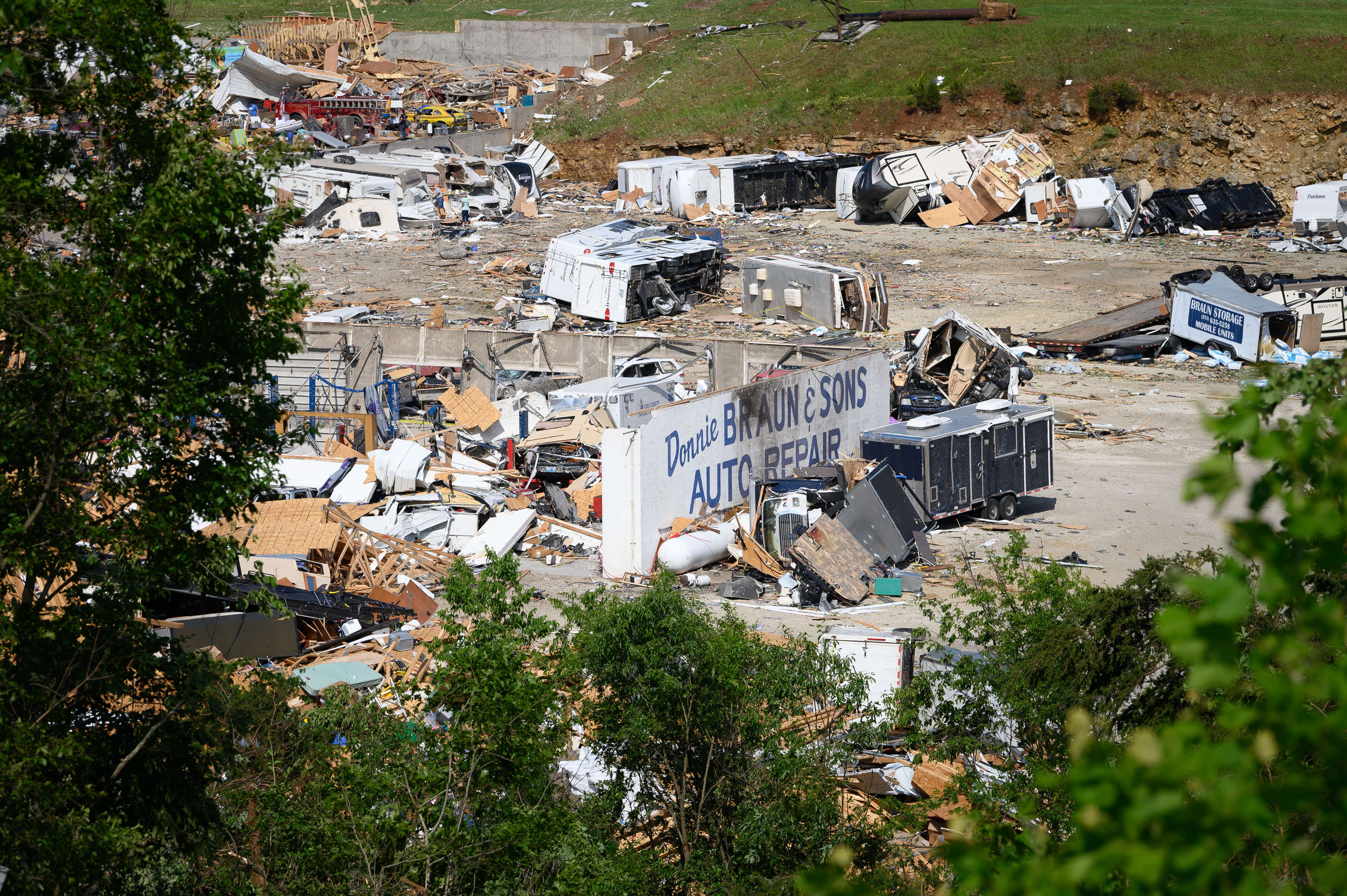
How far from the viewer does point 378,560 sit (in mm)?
13992

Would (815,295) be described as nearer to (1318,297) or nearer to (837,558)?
(1318,297)

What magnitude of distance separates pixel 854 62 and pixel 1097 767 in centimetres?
→ 4778

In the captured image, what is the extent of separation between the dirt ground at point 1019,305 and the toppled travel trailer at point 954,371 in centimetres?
145

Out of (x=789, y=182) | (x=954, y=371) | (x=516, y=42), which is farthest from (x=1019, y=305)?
(x=516, y=42)

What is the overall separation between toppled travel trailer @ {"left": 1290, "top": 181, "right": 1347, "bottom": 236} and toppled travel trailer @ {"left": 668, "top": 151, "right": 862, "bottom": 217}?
13.9 m

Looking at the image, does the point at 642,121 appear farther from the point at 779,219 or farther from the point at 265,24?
the point at 265,24

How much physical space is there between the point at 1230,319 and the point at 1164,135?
19080 mm

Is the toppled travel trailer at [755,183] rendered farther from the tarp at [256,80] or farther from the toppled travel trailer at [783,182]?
the tarp at [256,80]

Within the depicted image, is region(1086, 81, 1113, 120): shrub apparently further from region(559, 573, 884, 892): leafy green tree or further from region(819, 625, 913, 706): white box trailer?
Answer: region(559, 573, 884, 892): leafy green tree

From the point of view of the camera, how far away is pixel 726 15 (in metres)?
56.1

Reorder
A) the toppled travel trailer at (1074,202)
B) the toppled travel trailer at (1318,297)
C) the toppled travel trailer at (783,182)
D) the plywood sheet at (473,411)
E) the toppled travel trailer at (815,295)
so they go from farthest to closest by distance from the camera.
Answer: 1. the toppled travel trailer at (783,182)
2. the toppled travel trailer at (1074,202)
3. the toppled travel trailer at (815,295)
4. the toppled travel trailer at (1318,297)
5. the plywood sheet at (473,411)

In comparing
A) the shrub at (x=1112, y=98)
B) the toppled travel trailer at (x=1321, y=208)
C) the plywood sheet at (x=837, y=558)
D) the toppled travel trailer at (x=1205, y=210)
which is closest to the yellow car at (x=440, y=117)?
the shrub at (x=1112, y=98)

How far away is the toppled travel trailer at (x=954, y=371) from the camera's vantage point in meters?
18.7

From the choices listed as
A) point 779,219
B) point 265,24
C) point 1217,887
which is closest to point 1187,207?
point 779,219
